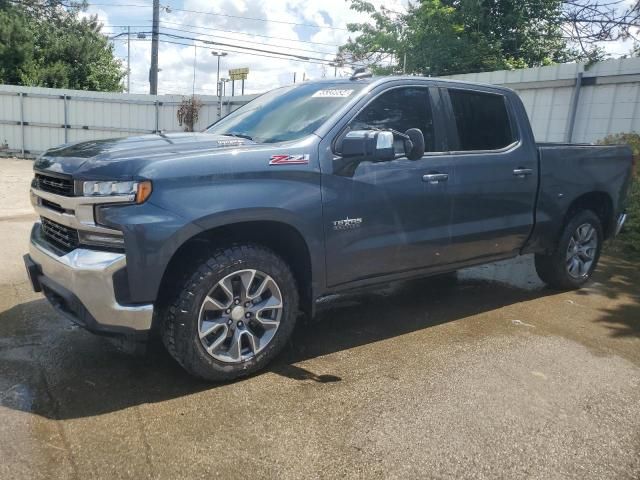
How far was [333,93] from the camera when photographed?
413 centimetres

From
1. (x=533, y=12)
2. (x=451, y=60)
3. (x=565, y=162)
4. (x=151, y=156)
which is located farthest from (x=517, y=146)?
(x=533, y=12)

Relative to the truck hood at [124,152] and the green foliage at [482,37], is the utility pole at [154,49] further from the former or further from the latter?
the truck hood at [124,152]

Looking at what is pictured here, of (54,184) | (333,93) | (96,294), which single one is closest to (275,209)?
(96,294)

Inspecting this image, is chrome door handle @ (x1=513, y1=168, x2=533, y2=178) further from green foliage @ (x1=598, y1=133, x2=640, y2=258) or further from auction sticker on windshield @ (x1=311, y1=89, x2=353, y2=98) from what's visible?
green foliage @ (x1=598, y1=133, x2=640, y2=258)

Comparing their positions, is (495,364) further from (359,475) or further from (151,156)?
(151,156)

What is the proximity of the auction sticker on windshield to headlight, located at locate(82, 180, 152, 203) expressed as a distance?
1.65 metres

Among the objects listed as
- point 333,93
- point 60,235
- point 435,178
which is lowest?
point 60,235

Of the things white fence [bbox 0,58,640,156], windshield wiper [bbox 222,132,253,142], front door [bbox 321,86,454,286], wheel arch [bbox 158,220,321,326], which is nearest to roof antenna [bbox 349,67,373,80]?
front door [bbox 321,86,454,286]

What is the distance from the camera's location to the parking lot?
2693mm

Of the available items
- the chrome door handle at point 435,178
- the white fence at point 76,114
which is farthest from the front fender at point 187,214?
the white fence at point 76,114

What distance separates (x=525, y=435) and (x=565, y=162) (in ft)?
10.1

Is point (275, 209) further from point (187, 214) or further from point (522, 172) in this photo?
point (522, 172)

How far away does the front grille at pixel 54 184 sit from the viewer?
10.5ft

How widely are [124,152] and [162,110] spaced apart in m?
14.6
